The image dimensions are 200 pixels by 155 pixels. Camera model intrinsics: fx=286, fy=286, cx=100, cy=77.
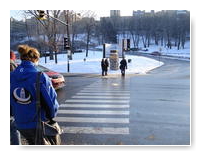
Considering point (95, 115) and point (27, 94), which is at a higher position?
point (27, 94)

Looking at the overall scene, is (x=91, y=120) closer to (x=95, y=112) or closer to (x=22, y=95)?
(x=95, y=112)

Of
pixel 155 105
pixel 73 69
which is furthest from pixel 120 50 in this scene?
pixel 155 105

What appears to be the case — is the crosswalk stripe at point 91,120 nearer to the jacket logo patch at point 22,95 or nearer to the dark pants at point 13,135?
the dark pants at point 13,135

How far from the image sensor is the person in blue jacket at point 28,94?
3.25m

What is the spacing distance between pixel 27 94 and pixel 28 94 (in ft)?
0.04

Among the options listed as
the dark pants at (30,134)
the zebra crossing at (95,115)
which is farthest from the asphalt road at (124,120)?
the dark pants at (30,134)

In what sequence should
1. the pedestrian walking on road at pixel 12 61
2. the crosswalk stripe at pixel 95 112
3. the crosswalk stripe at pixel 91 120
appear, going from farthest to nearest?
the crosswalk stripe at pixel 95 112
the crosswalk stripe at pixel 91 120
the pedestrian walking on road at pixel 12 61

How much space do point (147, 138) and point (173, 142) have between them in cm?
54

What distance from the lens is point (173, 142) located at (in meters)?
5.61

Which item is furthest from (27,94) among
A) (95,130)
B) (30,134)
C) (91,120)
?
(91,120)

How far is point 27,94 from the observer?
3.27m

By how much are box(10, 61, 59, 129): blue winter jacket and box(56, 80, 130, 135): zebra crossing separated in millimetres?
3035

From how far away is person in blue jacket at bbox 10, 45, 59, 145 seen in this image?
325 centimetres

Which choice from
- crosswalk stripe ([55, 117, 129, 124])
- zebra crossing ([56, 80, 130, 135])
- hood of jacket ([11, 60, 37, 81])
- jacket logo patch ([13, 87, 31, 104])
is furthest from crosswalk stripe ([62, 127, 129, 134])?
hood of jacket ([11, 60, 37, 81])
